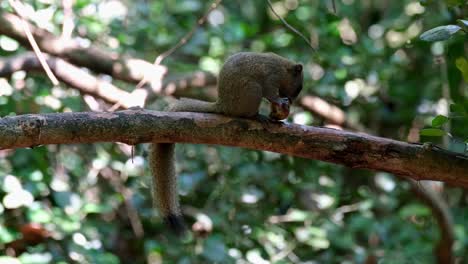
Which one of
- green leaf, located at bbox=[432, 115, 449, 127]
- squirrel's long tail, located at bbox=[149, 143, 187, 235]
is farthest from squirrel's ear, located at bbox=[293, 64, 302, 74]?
green leaf, located at bbox=[432, 115, 449, 127]

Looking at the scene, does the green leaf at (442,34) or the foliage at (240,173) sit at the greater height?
the green leaf at (442,34)

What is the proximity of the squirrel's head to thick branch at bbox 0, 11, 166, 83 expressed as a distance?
4.40 ft

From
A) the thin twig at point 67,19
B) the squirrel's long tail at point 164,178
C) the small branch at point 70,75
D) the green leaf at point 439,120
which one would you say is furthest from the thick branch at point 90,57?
the green leaf at point 439,120

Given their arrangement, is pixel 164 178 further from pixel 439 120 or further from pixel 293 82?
pixel 439 120

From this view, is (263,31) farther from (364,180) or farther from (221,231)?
(221,231)

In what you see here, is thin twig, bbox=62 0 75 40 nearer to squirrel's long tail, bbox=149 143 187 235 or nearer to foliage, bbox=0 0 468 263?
foliage, bbox=0 0 468 263

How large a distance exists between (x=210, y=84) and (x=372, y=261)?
6.62ft

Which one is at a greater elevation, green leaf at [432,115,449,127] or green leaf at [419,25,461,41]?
green leaf at [419,25,461,41]

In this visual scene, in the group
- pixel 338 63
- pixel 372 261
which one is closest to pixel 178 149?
pixel 338 63

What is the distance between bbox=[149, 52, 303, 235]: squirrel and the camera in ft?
11.0

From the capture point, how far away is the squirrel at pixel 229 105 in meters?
3.36

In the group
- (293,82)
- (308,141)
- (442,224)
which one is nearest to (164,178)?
(308,141)

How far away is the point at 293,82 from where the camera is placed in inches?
156

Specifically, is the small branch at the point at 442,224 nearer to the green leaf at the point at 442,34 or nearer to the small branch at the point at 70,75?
the small branch at the point at 70,75
